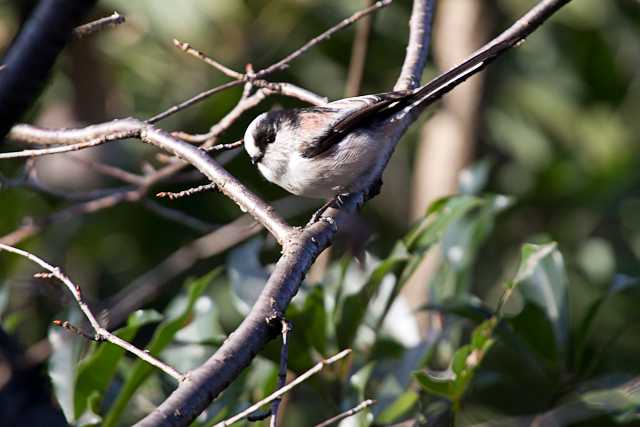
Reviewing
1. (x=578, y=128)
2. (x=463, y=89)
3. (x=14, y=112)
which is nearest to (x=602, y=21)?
(x=578, y=128)

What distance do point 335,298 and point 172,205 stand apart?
2.20 meters

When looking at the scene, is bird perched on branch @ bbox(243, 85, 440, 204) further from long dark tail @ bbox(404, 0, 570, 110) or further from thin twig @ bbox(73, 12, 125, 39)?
thin twig @ bbox(73, 12, 125, 39)

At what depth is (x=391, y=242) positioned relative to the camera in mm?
4531

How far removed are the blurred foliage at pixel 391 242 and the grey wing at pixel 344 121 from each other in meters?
0.34

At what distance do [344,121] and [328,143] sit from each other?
7cm

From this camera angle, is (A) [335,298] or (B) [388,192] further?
(B) [388,192]

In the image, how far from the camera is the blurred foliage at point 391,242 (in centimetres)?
234

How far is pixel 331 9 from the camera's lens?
4.62 m

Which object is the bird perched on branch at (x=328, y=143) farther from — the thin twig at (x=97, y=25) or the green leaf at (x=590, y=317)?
the green leaf at (x=590, y=317)

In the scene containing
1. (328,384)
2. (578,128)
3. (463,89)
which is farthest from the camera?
(578,128)

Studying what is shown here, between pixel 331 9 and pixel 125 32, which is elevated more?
pixel 125 32

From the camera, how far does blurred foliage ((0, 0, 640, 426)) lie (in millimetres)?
2338

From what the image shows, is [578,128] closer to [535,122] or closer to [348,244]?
[535,122]

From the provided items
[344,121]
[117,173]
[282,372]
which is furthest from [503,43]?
[117,173]
